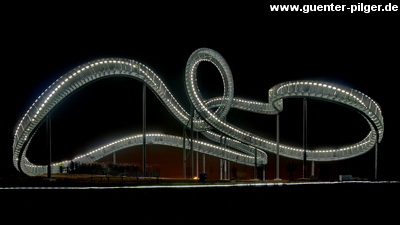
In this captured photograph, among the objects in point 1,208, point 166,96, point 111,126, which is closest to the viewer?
point 1,208

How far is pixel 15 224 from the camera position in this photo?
557 inches

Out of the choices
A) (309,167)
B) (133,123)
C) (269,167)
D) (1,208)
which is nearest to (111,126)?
(133,123)

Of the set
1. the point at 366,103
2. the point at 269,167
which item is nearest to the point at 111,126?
the point at 269,167

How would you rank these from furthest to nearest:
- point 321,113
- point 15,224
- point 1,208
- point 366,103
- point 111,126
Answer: point 111,126 < point 321,113 < point 366,103 < point 1,208 < point 15,224

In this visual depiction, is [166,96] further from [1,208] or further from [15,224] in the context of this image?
[15,224]

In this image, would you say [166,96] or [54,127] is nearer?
[166,96]

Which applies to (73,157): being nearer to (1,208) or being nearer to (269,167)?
(269,167)

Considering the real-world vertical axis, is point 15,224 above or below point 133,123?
below

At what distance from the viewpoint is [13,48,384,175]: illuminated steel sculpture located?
28.7 meters

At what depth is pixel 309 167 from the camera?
43.5 m

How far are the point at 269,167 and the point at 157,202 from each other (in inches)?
1090

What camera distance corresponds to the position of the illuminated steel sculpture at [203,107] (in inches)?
1131

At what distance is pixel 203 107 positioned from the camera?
3391cm

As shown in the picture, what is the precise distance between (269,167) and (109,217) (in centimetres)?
3055
